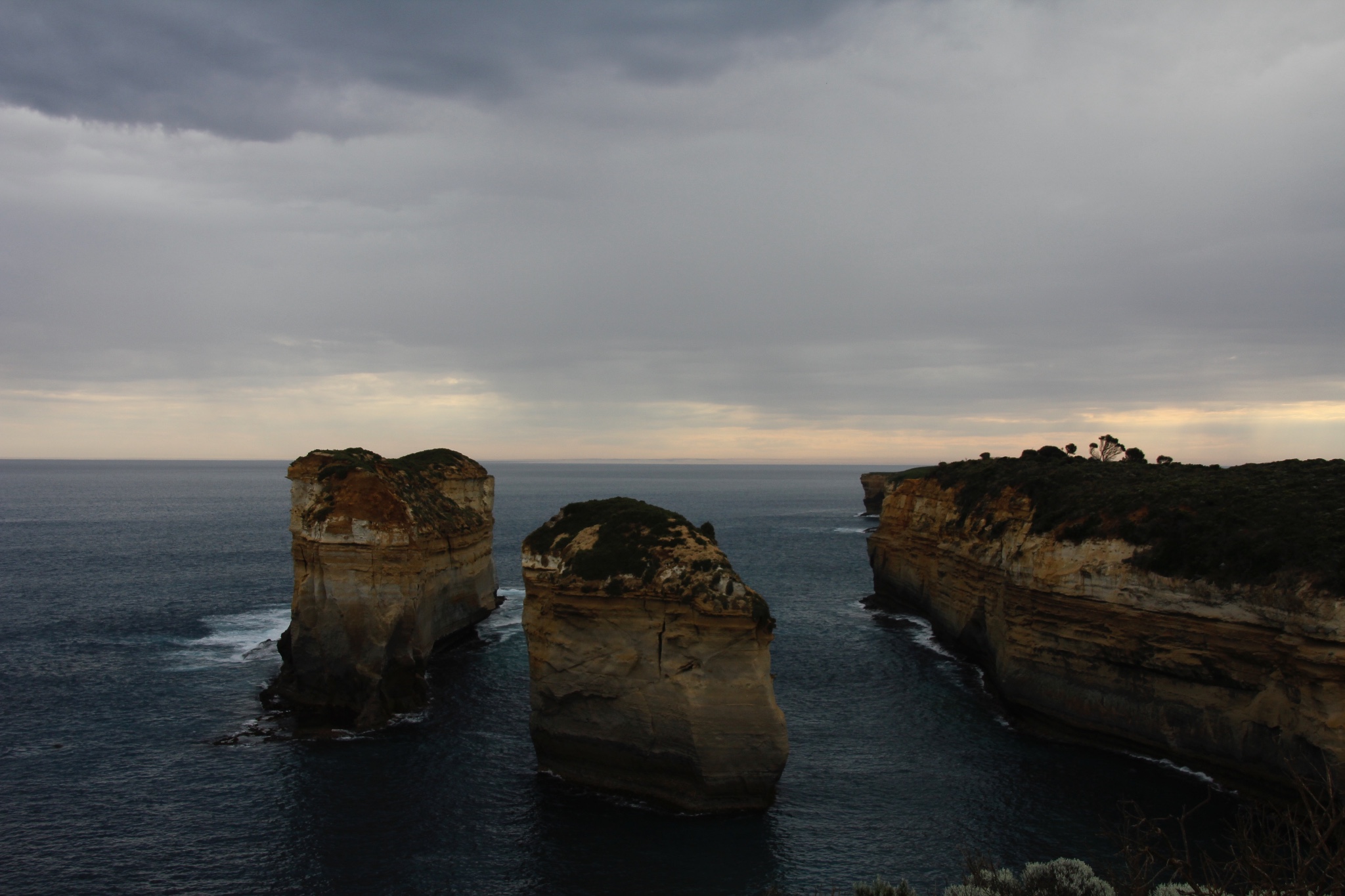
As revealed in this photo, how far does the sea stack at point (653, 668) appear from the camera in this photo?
92.3ft

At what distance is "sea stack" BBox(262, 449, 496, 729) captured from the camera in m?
38.3

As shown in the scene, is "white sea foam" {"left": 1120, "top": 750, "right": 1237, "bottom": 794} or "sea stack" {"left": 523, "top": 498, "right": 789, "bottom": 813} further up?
"sea stack" {"left": 523, "top": 498, "right": 789, "bottom": 813}

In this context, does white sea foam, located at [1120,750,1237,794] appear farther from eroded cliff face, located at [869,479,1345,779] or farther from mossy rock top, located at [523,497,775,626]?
mossy rock top, located at [523,497,775,626]

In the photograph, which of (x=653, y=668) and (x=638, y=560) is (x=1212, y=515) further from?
(x=653, y=668)

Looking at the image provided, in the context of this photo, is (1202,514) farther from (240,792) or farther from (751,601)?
→ (240,792)

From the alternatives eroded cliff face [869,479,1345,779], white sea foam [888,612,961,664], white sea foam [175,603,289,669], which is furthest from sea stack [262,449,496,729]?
white sea foam [888,612,961,664]

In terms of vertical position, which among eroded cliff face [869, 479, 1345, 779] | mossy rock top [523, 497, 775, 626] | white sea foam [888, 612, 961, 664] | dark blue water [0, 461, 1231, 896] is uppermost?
mossy rock top [523, 497, 775, 626]

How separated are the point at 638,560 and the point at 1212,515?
25.2 meters

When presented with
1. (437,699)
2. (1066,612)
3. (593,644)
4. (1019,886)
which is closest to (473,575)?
(437,699)

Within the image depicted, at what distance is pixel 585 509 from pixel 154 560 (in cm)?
6973

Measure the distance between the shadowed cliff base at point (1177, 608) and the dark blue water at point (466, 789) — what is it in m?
2.36

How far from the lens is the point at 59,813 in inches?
1092

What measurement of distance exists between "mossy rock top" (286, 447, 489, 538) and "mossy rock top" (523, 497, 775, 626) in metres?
10.8

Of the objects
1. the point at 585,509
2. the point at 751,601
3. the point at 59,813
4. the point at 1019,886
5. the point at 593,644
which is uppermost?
the point at 585,509
